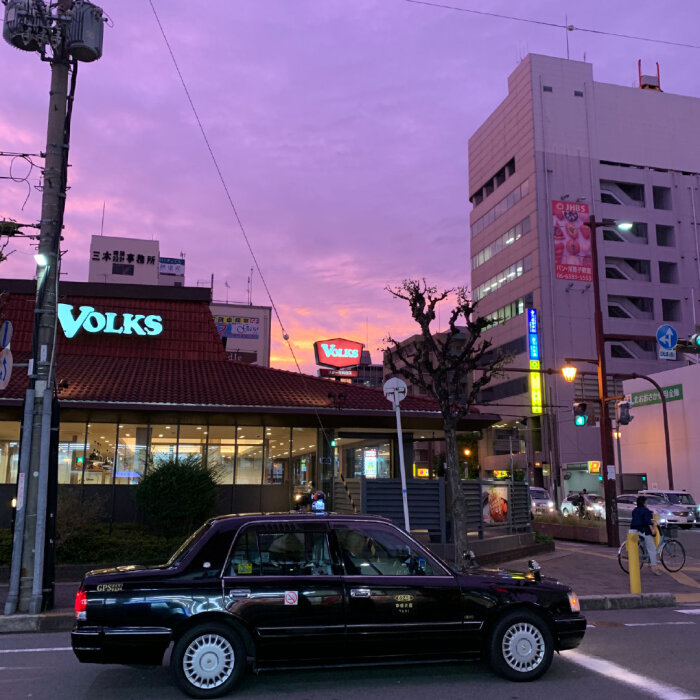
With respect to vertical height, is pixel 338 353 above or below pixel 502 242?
below

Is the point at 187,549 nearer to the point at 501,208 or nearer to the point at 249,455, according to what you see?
the point at 249,455

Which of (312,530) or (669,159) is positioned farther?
(669,159)

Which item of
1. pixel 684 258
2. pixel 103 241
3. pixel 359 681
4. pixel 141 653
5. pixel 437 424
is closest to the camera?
pixel 141 653

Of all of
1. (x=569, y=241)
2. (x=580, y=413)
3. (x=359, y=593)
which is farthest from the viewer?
(x=569, y=241)

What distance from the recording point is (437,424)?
823 inches

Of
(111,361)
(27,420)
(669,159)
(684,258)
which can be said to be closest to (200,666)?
(27,420)

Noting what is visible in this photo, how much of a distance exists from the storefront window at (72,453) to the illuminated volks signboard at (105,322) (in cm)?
358

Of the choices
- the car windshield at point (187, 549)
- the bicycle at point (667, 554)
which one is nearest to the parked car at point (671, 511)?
the bicycle at point (667, 554)

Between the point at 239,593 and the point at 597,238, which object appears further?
the point at 597,238

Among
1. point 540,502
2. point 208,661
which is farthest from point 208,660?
point 540,502

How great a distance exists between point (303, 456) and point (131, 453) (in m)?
5.07

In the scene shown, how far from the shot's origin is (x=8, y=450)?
1927cm

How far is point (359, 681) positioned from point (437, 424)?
47.1 feet

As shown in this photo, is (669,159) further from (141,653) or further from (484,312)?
(141,653)
